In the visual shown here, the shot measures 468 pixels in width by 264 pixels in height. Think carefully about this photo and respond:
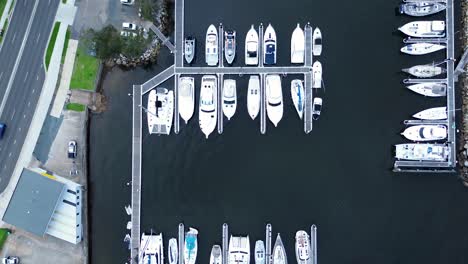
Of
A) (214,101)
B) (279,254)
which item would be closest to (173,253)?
(279,254)

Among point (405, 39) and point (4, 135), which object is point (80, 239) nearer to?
point (4, 135)

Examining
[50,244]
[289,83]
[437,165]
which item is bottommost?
[50,244]

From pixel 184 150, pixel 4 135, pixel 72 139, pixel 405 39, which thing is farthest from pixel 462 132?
pixel 4 135

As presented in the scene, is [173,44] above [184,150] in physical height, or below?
above

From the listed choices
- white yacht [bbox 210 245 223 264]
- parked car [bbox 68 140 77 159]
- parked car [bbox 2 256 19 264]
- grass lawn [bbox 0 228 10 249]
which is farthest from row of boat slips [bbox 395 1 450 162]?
grass lawn [bbox 0 228 10 249]

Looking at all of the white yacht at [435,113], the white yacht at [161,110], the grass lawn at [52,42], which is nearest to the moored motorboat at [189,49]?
the white yacht at [161,110]

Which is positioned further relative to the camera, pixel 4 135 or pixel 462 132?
pixel 4 135

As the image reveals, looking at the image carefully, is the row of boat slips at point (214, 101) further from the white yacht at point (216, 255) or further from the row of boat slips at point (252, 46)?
the white yacht at point (216, 255)

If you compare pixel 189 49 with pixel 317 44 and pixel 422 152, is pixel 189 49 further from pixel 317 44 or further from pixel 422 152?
pixel 422 152
